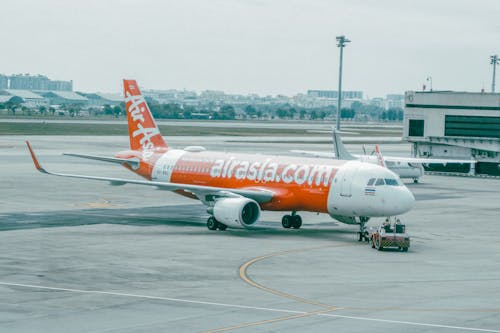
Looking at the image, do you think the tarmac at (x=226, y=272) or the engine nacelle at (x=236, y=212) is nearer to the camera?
the tarmac at (x=226, y=272)

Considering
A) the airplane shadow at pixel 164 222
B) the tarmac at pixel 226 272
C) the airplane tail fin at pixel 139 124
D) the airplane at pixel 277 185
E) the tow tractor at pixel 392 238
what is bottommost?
the airplane shadow at pixel 164 222

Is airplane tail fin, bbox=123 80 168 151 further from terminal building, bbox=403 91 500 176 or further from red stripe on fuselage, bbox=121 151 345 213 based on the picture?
terminal building, bbox=403 91 500 176

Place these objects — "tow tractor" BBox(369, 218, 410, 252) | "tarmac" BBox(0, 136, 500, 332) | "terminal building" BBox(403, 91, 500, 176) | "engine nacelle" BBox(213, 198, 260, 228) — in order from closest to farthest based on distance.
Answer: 1. "tarmac" BBox(0, 136, 500, 332)
2. "tow tractor" BBox(369, 218, 410, 252)
3. "engine nacelle" BBox(213, 198, 260, 228)
4. "terminal building" BBox(403, 91, 500, 176)

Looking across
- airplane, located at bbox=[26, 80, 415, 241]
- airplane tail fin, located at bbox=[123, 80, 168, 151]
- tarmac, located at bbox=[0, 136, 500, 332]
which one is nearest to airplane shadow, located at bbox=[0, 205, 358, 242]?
tarmac, located at bbox=[0, 136, 500, 332]

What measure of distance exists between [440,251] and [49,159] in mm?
65659

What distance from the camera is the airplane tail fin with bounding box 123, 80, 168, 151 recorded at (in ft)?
195

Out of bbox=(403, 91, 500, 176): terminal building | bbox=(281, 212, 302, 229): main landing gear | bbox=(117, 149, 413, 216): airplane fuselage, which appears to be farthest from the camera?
bbox=(403, 91, 500, 176): terminal building

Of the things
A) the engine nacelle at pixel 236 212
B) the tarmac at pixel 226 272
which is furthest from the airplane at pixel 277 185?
the tarmac at pixel 226 272

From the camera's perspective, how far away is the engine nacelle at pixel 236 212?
47062mm

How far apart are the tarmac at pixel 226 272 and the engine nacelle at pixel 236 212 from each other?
0.83 m

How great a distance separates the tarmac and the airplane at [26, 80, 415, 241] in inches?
53.0

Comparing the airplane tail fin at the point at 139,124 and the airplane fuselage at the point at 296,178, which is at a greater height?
the airplane tail fin at the point at 139,124

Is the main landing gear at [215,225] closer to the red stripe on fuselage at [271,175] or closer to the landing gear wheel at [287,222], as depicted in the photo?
the red stripe on fuselage at [271,175]

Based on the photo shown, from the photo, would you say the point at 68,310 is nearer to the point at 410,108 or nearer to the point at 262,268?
the point at 262,268
